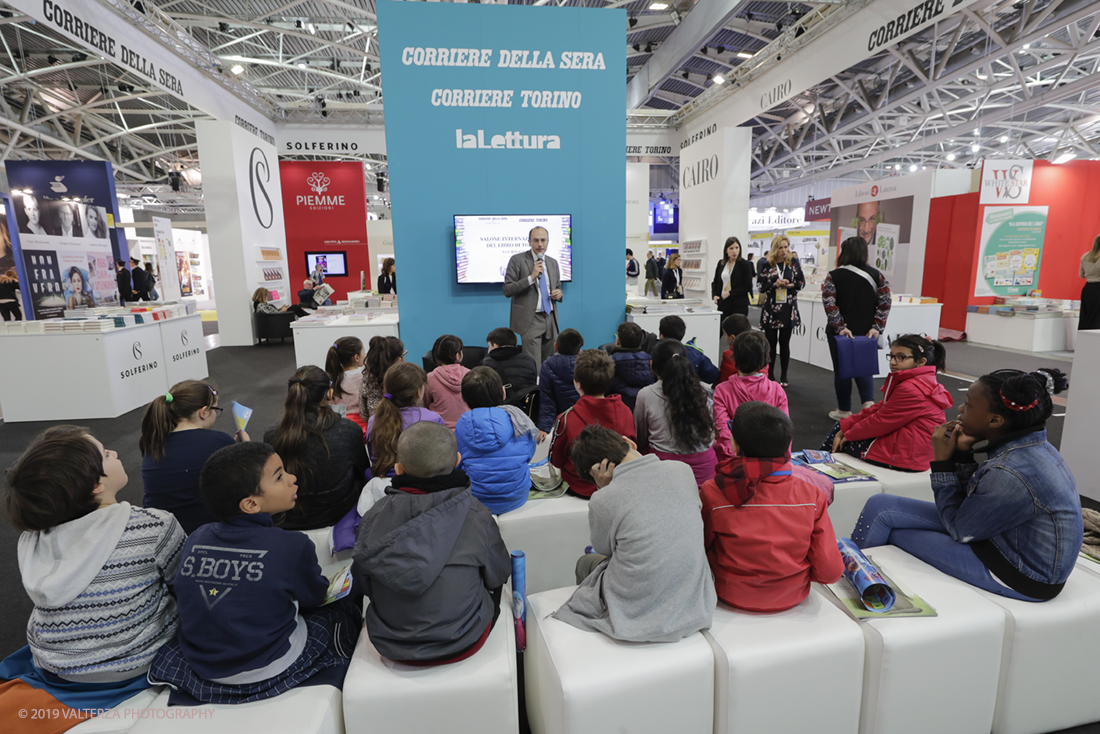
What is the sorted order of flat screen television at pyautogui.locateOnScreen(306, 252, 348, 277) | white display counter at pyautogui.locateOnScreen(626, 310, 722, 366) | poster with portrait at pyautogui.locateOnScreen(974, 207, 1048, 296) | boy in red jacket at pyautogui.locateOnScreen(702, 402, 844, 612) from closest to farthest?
boy in red jacket at pyautogui.locateOnScreen(702, 402, 844, 612) < white display counter at pyautogui.locateOnScreen(626, 310, 722, 366) < poster with portrait at pyautogui.locateOnScreen(974, 207, 1048, 296) < flat screen television at pyautogui.locateOnScreen(306, 252, 348, 277)

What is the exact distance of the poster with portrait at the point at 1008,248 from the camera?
9094 millimetres

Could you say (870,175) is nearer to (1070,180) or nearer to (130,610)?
(1070,180)

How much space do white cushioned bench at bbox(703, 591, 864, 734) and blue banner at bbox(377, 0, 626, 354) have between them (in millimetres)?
4450

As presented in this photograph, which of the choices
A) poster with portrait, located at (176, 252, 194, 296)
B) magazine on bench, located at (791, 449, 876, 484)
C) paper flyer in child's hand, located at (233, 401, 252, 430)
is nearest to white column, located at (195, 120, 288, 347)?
paper flyer in child's hand, located at (233, 401, 252, 430)

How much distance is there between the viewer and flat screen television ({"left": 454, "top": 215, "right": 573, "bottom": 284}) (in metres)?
5.43

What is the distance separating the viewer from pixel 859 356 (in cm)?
434

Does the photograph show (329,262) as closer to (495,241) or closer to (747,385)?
(495,241)

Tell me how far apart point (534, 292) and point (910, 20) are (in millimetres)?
5278

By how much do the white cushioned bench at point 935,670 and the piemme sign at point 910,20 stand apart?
6.54 m

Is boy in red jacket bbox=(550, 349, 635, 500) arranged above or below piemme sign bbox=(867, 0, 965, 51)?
below

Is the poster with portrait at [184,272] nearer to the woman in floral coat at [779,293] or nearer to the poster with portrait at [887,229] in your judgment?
the woman in floral coat at [779,293]

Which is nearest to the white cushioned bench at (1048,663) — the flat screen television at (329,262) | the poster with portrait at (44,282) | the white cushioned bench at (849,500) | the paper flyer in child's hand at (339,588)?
the white cushioned bench at (849,500)

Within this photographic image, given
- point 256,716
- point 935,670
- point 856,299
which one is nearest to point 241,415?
point 256,716

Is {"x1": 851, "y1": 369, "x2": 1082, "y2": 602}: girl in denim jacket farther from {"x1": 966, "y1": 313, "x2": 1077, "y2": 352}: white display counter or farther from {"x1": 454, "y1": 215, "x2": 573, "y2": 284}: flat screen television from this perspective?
{"x1": 966, "y1": 313, "x2": 1077, "y2": 352}: white display counter
